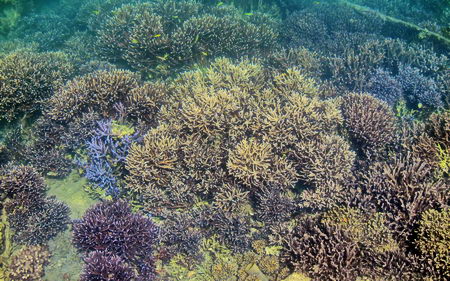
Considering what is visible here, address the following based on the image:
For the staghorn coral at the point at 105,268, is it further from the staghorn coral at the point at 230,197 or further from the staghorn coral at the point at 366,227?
the staghorn coral at the point at 366,227

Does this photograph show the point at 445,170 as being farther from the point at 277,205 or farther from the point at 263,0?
the point at 263,0

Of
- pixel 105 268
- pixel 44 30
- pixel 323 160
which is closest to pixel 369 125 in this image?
pixel 323 160

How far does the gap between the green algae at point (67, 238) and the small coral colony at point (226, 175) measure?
86mm

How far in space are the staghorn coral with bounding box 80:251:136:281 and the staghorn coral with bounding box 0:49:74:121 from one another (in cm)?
453

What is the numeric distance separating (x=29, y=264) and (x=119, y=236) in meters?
1.73

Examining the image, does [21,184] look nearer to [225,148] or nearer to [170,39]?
[225,148]

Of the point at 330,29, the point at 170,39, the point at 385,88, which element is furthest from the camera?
Result: the point at 330,29

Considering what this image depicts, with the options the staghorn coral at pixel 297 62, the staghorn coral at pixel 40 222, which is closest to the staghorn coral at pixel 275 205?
the staghorn coral at pixel 40 222

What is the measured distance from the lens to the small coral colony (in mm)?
4000

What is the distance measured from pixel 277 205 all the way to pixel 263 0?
13132 mm

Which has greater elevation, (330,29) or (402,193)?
(330,29)

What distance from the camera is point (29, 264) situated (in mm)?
4633

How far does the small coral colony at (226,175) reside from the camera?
157 inches

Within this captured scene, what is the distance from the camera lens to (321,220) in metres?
4.32
